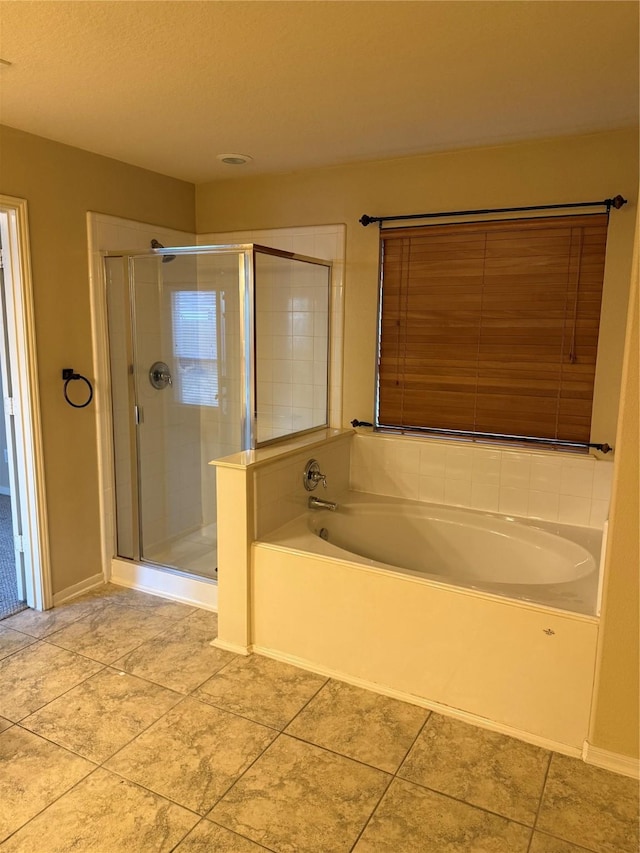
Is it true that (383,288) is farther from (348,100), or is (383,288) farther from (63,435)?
(63,435)

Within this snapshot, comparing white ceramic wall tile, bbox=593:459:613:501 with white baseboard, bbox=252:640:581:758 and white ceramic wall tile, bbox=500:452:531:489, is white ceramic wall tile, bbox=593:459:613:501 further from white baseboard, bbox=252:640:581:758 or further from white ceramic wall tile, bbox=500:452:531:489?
white baseboard, bbox=252:640:581:758

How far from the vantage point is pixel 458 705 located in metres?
2.35

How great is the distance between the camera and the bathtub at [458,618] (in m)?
2.16

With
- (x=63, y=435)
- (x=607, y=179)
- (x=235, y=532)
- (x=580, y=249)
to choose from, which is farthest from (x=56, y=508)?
(x=607, y=179)

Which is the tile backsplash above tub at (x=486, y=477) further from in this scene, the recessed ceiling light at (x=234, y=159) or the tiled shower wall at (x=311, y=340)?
the recessed ceiling light at (x=234, y=159)

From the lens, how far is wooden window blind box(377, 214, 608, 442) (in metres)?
2.90

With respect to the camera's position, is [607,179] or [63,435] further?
[63,435]

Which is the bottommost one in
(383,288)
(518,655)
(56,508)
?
(518,655)

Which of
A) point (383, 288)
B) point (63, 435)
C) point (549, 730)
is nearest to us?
point (549, 730)

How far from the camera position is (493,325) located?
309cm

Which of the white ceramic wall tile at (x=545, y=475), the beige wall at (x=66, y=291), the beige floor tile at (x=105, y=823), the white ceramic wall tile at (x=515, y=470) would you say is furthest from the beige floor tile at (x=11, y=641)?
the white ceramic wall tile at (x=545, y=475)

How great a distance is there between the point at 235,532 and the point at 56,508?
106 centimetres

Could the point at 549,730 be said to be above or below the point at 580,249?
below

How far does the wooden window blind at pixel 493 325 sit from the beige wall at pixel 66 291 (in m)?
1.54
